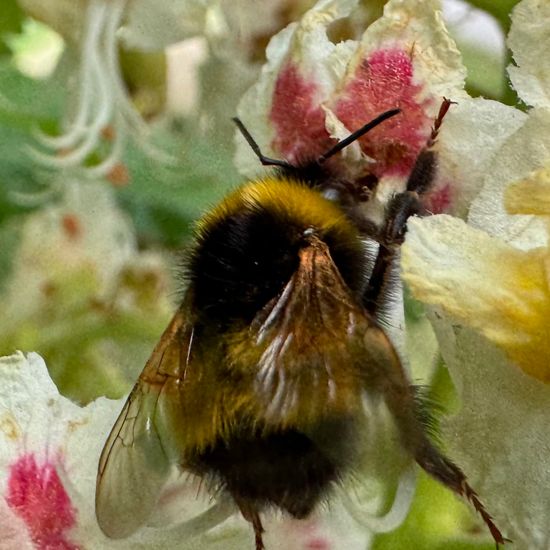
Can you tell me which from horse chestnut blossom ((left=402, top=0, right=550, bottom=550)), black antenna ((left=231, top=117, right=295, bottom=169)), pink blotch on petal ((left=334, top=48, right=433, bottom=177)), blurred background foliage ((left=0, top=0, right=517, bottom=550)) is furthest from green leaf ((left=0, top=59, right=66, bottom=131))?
horse chestnut blossom ((left=402, top=0, right=550, bottom=550))

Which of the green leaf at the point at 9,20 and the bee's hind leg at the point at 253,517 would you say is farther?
the green leaf at the point at 9,20

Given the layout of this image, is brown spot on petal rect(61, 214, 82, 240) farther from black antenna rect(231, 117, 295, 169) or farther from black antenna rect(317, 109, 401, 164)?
black antenna rect(317, 109, 401, 164)

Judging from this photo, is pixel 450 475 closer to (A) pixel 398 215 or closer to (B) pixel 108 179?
(A) pixel 398 215

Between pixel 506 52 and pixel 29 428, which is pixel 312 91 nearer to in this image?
pixel 506 52

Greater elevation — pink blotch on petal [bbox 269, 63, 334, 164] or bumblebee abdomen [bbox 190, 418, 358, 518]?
pink blotch on petal [bbox 269, 63, 334, 164]

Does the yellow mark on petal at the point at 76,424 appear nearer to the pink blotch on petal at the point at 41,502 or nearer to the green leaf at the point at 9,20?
the pink blotch on petal at the point at 41,502

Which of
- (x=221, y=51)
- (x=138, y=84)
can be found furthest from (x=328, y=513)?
(x=138, y=84)

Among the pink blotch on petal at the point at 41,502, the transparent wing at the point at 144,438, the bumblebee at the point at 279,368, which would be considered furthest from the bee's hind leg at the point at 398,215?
the pink blotch on petal at the point at 41,502
